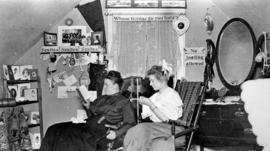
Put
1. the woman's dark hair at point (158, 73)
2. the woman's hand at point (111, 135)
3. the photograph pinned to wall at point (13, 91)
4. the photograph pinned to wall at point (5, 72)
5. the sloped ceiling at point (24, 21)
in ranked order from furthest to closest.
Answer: the photograph pinned to wall at point (13, 91) < the photograph pinned to wall at point (5, 72) < the sloped ceiling at point (24, 21) < the woman's dark hair at point (158, 73) < the woman's hand at point (111, 135)

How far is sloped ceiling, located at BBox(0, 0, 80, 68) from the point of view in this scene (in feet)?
14.7

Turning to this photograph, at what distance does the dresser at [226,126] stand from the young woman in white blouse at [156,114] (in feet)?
1.66

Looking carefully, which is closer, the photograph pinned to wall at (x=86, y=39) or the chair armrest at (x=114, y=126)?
the chair armrest at (x=114, y=126)

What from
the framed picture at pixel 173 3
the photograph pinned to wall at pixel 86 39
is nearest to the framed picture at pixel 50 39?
the photograph pinned to wall at pixel 86 39

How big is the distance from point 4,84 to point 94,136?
1.79 metres

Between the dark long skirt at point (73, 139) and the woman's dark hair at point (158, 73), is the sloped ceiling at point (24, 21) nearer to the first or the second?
the dark long skirt at point (73, 139)

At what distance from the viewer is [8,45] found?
494 centimetres

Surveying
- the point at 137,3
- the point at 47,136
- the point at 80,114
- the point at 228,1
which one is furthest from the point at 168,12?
the point at 47,136

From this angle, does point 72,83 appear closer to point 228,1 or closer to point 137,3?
point 137,3

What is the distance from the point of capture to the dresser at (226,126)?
151 inches

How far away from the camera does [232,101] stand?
410 centimetres

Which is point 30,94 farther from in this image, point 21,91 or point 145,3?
point 145,3

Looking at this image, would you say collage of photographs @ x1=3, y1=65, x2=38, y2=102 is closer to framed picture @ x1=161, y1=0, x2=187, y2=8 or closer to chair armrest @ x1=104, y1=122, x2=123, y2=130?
chair armrest @ x1=104, y1=122, x2=123, y2=130

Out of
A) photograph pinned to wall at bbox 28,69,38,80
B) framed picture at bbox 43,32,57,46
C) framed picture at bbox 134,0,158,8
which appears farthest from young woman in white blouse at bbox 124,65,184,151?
framed picture at bbox 43,32,57,46
